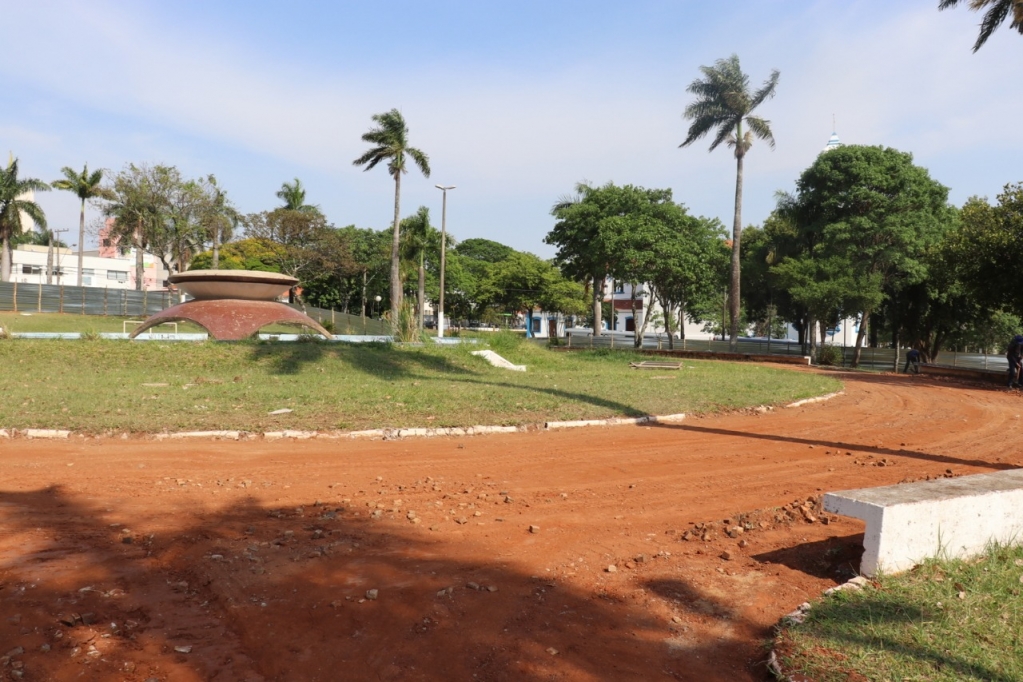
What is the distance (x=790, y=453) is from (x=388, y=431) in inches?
211

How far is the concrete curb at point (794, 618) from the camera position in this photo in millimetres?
3417

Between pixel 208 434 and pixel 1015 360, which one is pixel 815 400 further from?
pixel 208 434

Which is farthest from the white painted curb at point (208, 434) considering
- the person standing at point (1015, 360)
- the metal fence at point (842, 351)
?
the metal fence at point (842, 351)

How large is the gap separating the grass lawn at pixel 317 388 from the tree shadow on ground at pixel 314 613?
479 centimetres

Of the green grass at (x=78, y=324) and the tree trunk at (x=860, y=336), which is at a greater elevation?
the tree trunk at (x=860, y=336)

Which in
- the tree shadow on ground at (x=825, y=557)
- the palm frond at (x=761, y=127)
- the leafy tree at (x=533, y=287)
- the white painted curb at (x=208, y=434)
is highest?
the palm frond at (x=761, y=127)

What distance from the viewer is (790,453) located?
899 cm

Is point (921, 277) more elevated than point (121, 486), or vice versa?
point (921, 277)

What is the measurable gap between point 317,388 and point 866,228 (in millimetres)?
27056

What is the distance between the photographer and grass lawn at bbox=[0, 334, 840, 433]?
1005cm

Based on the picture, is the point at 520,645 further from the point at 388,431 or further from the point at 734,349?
the point at 734,349

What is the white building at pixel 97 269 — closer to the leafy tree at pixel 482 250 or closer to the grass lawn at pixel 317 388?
the leafy tree at pixel 482 250

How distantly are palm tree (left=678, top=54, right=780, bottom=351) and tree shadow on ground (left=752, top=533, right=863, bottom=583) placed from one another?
30.7m

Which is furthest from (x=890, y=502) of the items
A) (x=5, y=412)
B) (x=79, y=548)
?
(x=5, y=412)
